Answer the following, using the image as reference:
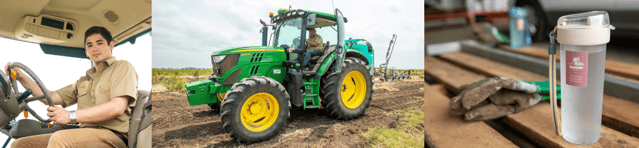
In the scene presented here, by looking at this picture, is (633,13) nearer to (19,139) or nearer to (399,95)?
(399,95)

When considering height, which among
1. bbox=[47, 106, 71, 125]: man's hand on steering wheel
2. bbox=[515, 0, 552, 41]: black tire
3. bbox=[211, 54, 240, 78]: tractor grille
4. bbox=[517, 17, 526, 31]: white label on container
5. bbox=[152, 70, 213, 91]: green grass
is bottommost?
bbox=[47, 106, 71, 125]: man's hand on steering wheel

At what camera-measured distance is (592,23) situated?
2.80 ft

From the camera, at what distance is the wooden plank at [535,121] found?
0.88 m

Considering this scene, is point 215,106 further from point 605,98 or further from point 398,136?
point 605,98

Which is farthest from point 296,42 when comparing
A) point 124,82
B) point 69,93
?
point 69,93

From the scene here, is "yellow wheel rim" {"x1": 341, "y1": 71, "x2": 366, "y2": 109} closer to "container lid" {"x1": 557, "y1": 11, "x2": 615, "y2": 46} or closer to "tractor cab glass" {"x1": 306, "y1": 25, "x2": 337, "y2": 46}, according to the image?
"tractor cab glass" {"x1": 306, "y1": 25, "x2": 337, "y2": 46}

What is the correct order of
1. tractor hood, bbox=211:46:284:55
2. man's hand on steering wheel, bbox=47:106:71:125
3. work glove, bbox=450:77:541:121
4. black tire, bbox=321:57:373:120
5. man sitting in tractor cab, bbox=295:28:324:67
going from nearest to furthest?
man's hand on steering wheel, bbox=47:106:71:125
work glove, bbox=450:77:541:121
tractor hood, bbox=211:46:284:55
man sitting in tractor cab, bbox=295:28:324:67
black tire, bbox=321:57:373:120

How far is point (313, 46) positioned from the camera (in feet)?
5.26

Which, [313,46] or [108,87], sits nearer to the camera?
[108,87]

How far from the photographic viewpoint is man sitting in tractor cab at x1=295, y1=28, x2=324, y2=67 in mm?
1561

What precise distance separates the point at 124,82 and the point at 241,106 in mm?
489

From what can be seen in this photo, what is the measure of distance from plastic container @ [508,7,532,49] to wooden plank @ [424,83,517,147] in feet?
1.38

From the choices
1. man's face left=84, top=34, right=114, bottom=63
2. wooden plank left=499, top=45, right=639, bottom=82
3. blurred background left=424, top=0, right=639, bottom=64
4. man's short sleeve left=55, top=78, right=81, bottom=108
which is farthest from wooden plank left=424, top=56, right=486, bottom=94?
man's short sleeve left=55, top=78, right=81, bottom=108

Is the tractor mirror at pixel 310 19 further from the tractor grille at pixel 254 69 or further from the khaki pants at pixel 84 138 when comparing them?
the khaki pants at pixel 84 138
